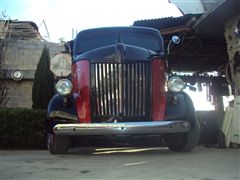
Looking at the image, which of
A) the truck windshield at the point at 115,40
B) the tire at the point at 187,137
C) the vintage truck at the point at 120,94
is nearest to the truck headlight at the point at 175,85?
the vintage truck at the point at 120,94

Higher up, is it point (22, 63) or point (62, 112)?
point (22, 63)

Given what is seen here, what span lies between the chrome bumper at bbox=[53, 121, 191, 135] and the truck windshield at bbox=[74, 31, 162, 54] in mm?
2229

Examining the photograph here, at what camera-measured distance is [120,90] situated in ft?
21.0

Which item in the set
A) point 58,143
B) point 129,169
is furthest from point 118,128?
point 58,143

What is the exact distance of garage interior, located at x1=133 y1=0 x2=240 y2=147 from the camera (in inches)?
351

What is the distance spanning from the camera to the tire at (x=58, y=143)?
6793mm

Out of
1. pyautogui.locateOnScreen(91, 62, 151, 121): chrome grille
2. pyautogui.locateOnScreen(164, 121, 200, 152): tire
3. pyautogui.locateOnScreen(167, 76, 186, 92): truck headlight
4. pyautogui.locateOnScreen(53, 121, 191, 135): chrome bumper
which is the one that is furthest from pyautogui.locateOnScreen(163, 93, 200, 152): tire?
pyautogui.locateOnScreen(91, 62, 151, 121): chrome grille

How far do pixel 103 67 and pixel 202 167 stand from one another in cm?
228

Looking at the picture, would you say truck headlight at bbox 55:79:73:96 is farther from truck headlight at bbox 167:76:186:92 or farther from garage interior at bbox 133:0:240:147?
garage interior at bbox 133:0:240:147

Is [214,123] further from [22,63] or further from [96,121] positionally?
[22,63]

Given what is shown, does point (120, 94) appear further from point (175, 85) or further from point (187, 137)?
point (187, 137)

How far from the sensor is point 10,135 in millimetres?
8938

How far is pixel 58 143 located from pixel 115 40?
2271 mm

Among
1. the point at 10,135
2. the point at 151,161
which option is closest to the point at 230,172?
the point at 151,161
